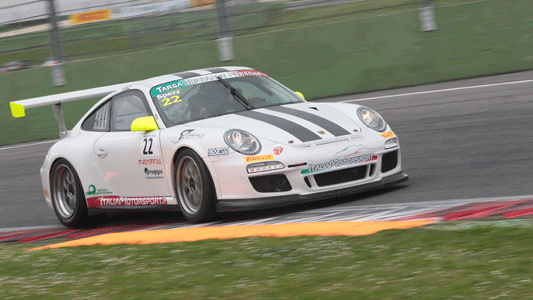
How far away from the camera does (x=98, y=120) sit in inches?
307

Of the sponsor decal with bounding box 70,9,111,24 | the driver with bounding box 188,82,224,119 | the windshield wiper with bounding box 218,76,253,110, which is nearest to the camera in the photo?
the driver with bounding box 188,82,224,119

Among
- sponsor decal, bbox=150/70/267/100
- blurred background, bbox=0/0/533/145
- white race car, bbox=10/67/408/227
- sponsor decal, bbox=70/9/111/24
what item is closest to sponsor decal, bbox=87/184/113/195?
white race car, bbox=10/67/408/227

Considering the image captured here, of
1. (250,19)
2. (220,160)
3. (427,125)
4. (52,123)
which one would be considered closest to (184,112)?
(220,160)

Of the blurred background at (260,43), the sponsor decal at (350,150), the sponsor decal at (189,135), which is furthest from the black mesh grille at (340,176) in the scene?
the blurred background at (260,43)

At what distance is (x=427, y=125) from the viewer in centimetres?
973

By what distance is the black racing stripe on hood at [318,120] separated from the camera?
6527 mm

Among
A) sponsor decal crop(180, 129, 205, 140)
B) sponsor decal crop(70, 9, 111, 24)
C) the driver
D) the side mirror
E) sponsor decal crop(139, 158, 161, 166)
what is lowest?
sponsor decal crop(139, 158, 161, 166)

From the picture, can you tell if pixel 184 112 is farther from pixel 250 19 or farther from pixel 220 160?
pixel 250 19

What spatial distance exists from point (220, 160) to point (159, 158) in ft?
2.35

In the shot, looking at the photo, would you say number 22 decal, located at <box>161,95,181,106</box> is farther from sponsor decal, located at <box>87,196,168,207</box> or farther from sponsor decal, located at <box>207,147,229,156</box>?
sponsor decal, located at <box>207,147,229,156</box>

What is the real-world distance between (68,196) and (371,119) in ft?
9.67

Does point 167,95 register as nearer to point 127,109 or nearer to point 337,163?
point 127,109

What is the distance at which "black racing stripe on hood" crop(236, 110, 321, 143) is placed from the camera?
6.38 meters

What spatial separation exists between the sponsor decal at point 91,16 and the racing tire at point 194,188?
7382 mm
